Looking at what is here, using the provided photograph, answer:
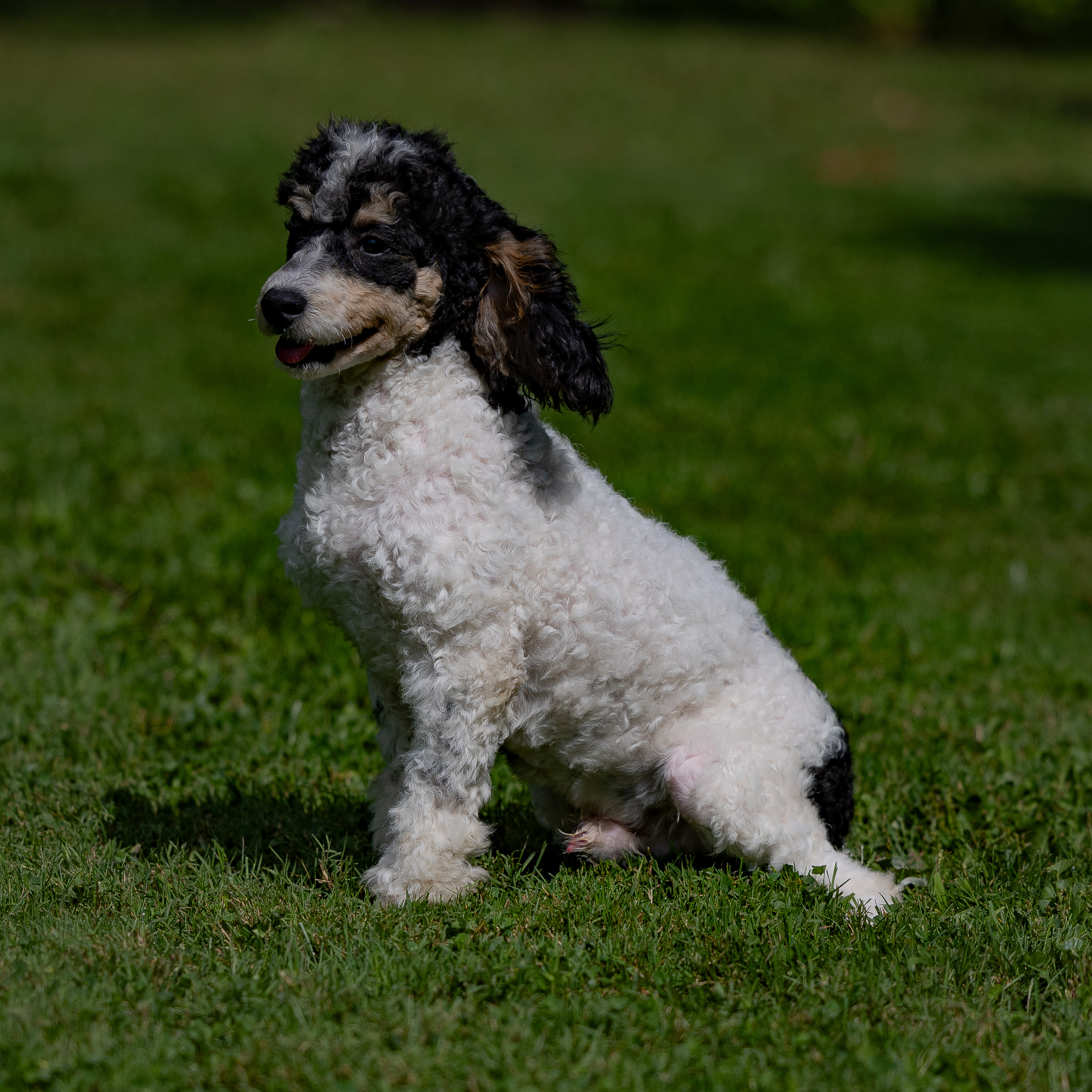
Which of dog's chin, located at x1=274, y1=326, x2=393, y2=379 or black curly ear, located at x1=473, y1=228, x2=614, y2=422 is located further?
black curly ear, located at x1=473, y1=228, x2=614, y2=422

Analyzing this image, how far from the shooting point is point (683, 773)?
13.0ft

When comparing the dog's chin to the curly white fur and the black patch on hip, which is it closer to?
the curly white fur

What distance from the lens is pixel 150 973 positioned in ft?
10.8

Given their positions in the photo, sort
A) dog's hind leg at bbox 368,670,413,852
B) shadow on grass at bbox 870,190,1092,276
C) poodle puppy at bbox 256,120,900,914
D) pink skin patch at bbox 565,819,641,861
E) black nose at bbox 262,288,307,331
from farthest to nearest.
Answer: shadow on grass at bbox 870,190,1092,276 → pink skin patch at bbox 565,819,641,861 → dog's hind leg at bbox 368,670,413,852 → poodle puppy at bbox 256,120,900,914 → black nose at bbox 262,288,307,331

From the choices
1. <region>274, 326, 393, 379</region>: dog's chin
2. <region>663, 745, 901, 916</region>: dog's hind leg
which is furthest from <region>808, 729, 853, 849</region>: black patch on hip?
<region>274, 326, 393, 379</region>: dog's chin

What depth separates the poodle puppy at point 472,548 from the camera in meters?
3.62

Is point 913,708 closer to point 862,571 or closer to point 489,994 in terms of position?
point 862,571

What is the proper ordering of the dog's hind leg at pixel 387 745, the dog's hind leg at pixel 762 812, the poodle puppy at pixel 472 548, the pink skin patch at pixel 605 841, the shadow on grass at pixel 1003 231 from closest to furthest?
the poodle puppy at pixel 472 548, the dog's hind leg at pixel 762 812, the dog's hind leg at pixel 387 745, the pink skin patch at pixel 605 841, the shadow on grass at pixel 1003 231

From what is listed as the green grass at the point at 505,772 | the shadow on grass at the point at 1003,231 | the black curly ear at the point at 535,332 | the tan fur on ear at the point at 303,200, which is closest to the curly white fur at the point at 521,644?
the black curly ear at the point at 535,332

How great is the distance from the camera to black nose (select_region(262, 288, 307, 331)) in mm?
3502

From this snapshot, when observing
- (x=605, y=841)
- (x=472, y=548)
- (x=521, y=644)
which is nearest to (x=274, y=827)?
(x=605, y=841)

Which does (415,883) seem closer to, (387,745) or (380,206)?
(387,745)

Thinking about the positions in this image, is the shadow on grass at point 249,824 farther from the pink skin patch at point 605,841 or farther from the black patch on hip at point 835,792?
the black patch on hip at point 835,792

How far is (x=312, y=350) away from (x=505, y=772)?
6.85ft
